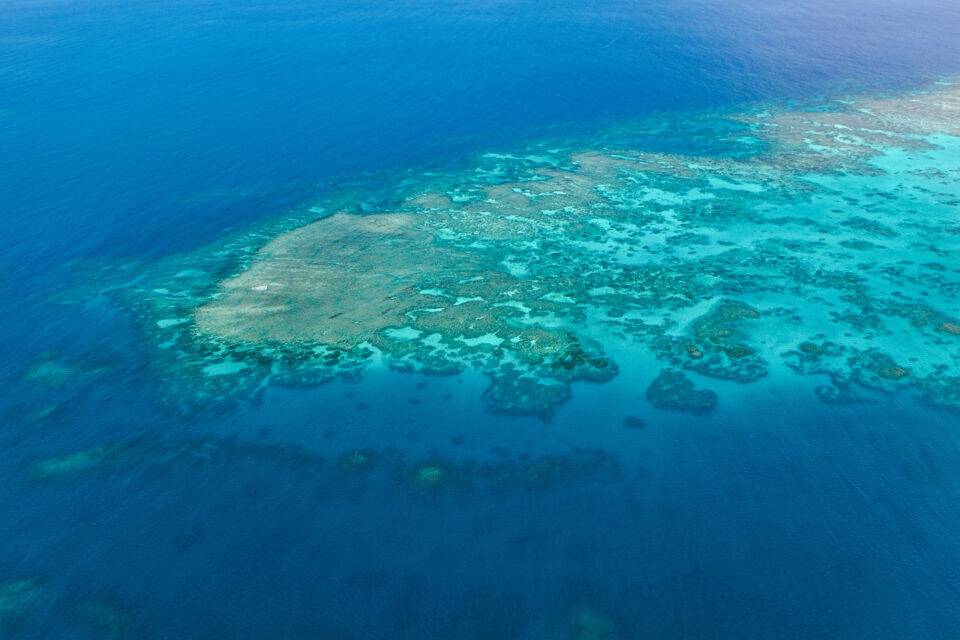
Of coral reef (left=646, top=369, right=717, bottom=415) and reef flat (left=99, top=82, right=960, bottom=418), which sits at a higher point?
reef flat (left=99, top=82, right=960, bottom=418)

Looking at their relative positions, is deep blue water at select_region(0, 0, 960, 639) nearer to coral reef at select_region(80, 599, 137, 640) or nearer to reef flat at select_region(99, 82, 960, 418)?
coral reef at select_region(80, 599, 137, 640)

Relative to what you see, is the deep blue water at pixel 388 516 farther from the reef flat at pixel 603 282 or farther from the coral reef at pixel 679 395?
the reef flat at pixel 603 282

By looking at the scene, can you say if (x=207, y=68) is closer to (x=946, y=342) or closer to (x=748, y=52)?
(x=748, y=52)

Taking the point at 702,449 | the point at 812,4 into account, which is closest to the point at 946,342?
the point at 702,449

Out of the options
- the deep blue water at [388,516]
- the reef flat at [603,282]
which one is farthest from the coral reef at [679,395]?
the deep blue water at [388,516]

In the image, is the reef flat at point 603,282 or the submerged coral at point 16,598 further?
the reef flat at point 603,282

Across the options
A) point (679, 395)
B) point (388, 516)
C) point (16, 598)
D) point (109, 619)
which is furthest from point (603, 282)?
point (16, 598)

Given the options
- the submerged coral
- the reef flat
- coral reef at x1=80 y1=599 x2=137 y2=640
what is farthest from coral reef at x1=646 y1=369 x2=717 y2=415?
the submerged coral

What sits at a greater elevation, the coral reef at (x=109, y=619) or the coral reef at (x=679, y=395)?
the coral reef at (x=679, y=395)

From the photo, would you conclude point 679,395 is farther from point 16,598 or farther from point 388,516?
point 16,598

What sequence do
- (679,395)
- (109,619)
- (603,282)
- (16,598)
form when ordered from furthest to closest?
(603,282), (679,395), (16,598), (109,619)
